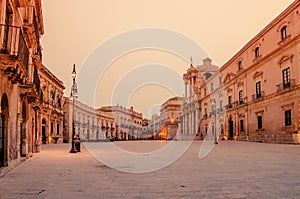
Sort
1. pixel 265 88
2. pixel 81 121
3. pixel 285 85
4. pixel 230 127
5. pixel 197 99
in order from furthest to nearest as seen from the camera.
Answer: pixel 197 99 < pixel 81 121 < pixel 230 127 < pixel 265 88 < pixel 285 85

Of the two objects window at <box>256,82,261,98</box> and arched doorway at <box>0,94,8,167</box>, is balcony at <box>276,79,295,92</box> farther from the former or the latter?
arched doorway at <box>0,94,8,167</box>

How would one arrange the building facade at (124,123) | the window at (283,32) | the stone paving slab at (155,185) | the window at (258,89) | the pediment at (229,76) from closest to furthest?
the stone paving slab at (155,185)
the window at (283,32)
the window at (258,89)
the pediment at (229,76)
the building facade at (124,123)

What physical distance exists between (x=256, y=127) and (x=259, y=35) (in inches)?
372

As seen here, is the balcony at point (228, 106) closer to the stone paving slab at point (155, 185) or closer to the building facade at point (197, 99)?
the building facade at point (197, 99)

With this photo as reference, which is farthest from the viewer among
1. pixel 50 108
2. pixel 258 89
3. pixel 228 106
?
pixel 228 106

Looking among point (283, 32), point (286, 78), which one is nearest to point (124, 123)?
point (286, 78)

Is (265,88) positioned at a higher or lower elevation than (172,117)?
higher

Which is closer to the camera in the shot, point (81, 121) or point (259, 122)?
point (259, 122)

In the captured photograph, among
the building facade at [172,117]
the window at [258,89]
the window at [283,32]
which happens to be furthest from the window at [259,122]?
the building facade at [172,117]

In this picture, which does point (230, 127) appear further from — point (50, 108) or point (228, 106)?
point (50, 108)

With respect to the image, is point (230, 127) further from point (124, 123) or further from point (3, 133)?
point (124, 123)

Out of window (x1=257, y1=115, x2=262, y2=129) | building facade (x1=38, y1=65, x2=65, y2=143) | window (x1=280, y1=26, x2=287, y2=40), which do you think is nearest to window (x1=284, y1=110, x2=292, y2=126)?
window (x1=257, y1=115, x2=262, y2=129)

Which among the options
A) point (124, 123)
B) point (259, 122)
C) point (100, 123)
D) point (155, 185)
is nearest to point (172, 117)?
point (124, 123)

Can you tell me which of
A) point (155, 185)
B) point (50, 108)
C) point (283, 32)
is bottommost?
point (155, 185)
